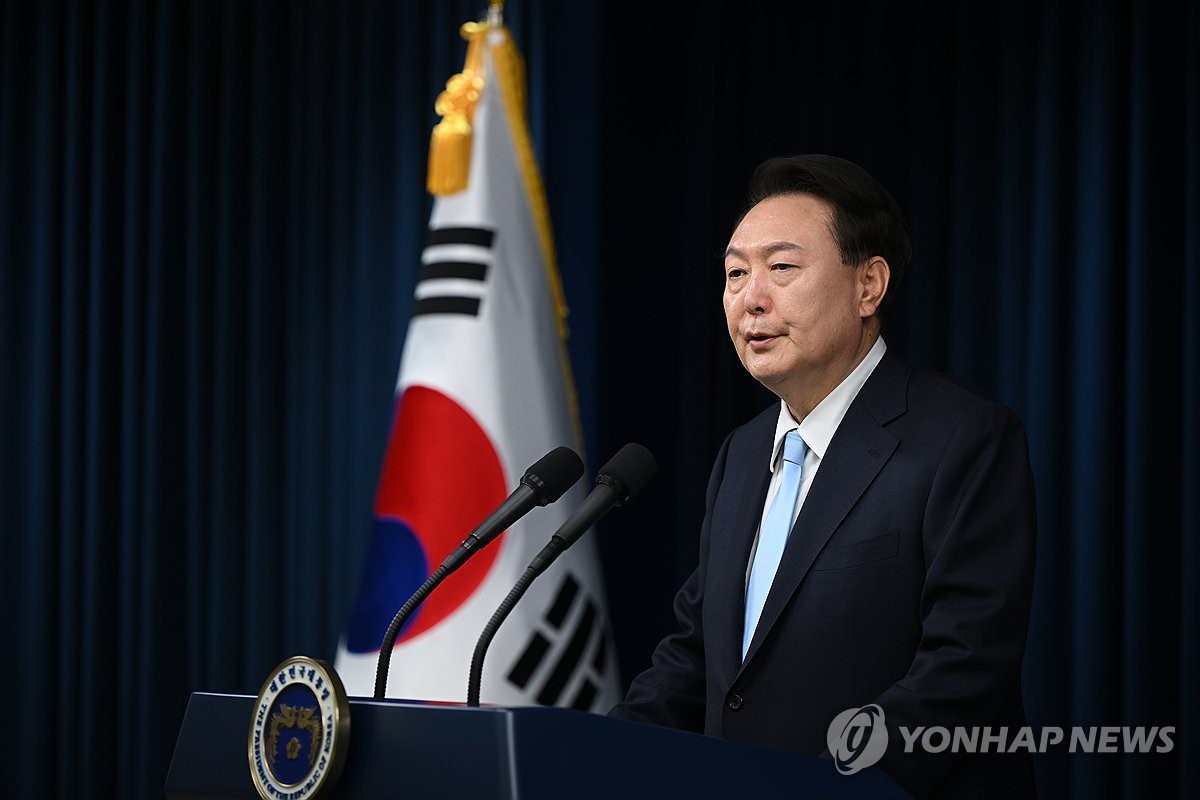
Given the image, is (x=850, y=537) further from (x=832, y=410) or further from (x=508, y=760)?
(x=508, y=760)

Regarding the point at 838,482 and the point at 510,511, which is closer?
the point at 510,511

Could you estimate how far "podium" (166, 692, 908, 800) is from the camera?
112 cm

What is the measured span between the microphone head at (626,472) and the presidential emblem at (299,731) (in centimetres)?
41

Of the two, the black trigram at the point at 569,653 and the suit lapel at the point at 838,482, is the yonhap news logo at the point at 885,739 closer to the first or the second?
the suit lapel at the point at 838,482

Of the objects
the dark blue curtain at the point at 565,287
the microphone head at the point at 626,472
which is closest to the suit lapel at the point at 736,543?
the microphone head at the point at 626,472

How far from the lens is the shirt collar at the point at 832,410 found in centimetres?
187

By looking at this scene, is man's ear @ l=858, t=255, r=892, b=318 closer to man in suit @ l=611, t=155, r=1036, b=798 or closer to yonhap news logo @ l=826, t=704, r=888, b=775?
man in suit @ l=611, t=155, r=1036, b=798

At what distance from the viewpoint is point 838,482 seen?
5.82 feet

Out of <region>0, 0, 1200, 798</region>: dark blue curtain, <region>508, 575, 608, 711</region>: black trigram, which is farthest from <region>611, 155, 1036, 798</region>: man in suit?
<region>0, 0, 1200, 798</region>: dark blue curtain

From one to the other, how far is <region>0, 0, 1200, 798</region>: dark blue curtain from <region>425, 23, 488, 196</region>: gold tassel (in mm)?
359

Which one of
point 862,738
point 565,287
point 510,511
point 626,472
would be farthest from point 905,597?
point 565,287

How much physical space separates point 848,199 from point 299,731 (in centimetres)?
106

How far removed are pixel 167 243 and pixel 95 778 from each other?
5.00 feet

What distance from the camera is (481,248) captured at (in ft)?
10.2
